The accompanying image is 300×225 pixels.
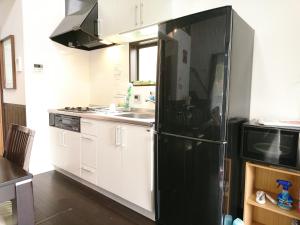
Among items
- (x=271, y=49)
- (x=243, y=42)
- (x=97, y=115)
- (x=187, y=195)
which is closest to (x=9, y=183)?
(x=187, y=195)

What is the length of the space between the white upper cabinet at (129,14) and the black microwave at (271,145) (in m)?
1.29

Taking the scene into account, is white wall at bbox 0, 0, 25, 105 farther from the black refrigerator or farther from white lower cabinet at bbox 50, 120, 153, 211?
the black refrigerator

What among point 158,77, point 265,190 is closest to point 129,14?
point 158,77

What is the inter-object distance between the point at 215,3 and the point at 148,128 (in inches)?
52.6

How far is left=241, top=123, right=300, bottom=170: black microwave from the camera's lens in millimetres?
1345

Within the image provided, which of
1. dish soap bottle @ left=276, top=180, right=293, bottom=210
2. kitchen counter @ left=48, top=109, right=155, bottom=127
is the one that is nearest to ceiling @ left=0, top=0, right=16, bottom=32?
kitchen counter @ left=48, top=109, right=155, bottom=127

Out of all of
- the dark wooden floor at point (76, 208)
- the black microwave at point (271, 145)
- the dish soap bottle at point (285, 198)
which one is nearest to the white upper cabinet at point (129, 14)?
the black microwave at point (271, 145)

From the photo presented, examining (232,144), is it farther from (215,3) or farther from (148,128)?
(215,3)

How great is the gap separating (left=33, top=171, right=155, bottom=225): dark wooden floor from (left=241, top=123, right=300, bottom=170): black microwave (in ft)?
3.48

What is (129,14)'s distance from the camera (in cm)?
217

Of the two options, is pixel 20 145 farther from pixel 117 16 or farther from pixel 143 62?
pixel 143 62

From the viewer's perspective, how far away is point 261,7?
5.78ft

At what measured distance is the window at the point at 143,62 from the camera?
8.48 ft

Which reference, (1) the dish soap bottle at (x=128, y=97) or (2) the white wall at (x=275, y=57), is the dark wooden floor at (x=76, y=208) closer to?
(1) the dish soap bottle at (x=128, y=97)
